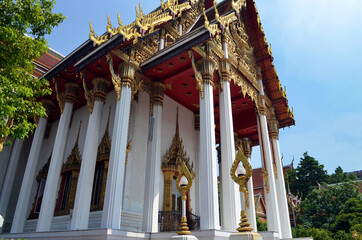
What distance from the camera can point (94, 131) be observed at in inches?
337

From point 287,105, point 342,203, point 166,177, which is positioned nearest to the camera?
point 166,177

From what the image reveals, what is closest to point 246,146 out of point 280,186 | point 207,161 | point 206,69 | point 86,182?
point 280,186

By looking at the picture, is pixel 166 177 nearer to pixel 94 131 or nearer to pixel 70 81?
pixel 94 131

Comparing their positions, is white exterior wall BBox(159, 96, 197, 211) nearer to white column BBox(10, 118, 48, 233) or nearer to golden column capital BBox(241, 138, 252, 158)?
golden column capital BBox(241, 138, 252, 158)

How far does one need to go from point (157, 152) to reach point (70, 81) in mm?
4464

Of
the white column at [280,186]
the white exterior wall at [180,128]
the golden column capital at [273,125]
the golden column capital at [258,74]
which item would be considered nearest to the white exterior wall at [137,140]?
the white exterior wall at [180,128]

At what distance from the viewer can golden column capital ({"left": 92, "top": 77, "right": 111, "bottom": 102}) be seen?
29.8 ft

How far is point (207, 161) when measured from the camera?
7.15 metres

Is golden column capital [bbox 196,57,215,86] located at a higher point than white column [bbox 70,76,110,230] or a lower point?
higher

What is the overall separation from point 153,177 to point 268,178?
4.58 m

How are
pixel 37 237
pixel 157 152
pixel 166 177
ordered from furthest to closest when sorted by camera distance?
pixel 166 177 → pixel 157 152 → pixel 37 237

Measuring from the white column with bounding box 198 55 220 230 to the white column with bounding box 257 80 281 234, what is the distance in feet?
13.0

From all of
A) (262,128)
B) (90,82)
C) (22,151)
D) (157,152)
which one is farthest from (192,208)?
(22,151)

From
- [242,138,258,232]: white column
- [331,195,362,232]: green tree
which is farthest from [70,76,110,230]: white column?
[331,195,362,232]: green tree
